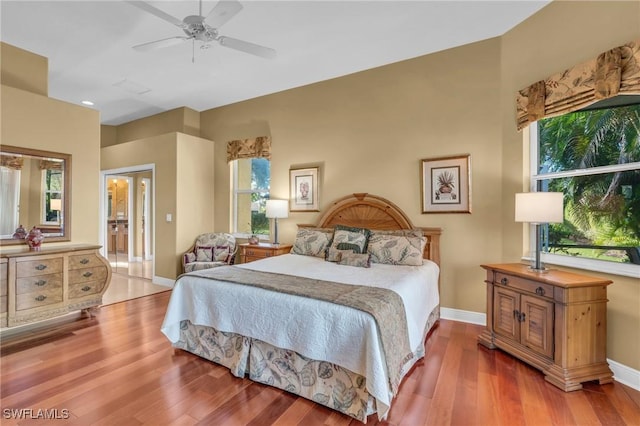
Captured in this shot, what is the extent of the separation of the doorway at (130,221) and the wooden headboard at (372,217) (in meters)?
4.68

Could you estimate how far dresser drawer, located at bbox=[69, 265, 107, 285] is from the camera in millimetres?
3359

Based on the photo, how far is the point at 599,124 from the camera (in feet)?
8.43

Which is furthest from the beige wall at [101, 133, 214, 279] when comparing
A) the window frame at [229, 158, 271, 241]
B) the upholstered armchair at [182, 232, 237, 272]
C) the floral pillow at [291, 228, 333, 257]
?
the floral pillow at [291, 228, 333, 257]

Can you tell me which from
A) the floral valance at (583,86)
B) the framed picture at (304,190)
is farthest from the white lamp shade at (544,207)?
the framed picture at (304,190)

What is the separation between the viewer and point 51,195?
3551 millimetres

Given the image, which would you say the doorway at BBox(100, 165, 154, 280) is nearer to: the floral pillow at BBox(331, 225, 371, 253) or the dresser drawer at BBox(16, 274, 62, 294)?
the dresser drawer at BBox(16, 274, 62, 294)

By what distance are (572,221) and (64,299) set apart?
17.4ft

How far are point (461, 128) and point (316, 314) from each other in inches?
110

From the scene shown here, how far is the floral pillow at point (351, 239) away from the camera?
3352mm

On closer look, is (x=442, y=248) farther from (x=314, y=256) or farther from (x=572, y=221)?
(x=314, y=256)

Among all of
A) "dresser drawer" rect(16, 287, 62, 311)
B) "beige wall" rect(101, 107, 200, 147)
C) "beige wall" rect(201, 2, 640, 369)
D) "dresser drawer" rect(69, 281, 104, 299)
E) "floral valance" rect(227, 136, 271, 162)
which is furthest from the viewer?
"beige wall" rect(101, 107, 200, 147)

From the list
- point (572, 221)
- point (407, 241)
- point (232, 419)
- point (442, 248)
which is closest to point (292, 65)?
point (407, 241)

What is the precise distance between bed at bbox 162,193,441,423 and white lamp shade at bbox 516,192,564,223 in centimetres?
102

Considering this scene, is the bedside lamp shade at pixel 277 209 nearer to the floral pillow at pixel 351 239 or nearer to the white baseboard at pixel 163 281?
the floral pillow at pixel 351 239
